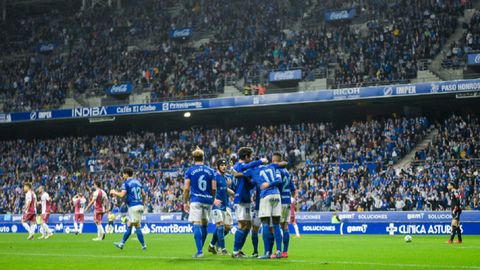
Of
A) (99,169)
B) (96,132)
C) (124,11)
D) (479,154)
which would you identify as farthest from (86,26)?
(479,154)

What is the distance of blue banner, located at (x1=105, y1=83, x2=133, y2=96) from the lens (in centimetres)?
5884

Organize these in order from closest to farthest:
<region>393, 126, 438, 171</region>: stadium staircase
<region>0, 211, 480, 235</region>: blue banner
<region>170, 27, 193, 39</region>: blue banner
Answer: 1. <region>0, 211, 480, 235</region>: blue banner
2. <region>393, 126, 438, 171</region>: stadium staircase
3. <region>170, 27, 193, 39</region>: blue banner

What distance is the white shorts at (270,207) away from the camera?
56.7 ft

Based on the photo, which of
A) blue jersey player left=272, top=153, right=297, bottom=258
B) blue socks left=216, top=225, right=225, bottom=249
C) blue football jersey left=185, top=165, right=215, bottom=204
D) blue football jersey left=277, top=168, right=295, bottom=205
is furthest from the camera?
blue socks left=216, top=225, right=225, bottom=249

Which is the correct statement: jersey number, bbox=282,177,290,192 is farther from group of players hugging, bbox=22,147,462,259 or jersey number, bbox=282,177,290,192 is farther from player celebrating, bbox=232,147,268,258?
player celebrating, bbox=232,147,268,258

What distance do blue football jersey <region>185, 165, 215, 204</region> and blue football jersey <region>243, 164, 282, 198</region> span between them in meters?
1.12

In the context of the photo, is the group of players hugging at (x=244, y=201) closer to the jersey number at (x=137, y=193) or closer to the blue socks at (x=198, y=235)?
the blue socks at (x=198, y=235)

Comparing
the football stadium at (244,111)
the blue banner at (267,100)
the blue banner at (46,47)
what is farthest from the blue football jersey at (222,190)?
the blue banner at (46,47)

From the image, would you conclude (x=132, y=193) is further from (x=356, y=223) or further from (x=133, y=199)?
(x=356, y=223)

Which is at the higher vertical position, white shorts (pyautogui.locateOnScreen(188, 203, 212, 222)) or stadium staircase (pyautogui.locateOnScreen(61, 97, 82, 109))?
stadium staircase (pyautogui.locateOnScreen(61, 97, 82, 109))

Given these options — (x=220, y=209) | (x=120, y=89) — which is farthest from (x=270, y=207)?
(x=120, y=89)

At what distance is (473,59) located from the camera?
45.8 meters

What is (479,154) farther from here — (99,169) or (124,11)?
(124,11)

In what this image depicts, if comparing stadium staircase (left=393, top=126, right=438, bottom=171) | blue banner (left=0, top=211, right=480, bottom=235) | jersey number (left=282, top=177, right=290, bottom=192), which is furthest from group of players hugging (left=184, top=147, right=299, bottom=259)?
stadium staircase (left=393, top=126, right=438, bottom=171)
